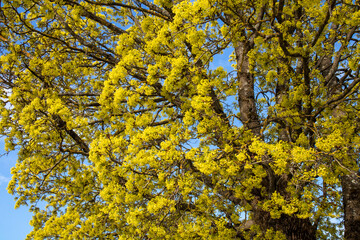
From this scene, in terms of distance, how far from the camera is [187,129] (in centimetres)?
562

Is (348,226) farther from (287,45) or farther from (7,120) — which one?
(7,120)

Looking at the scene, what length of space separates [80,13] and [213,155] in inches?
190

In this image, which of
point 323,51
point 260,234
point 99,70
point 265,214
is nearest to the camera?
point 260,234

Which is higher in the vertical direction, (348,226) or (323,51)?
(323,51)

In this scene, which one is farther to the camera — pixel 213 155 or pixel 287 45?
pixel 287 45

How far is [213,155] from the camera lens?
4898mm

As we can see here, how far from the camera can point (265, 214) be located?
6738mm

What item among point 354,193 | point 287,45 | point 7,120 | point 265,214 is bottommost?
point 265,214

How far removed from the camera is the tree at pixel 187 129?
17.4 feet

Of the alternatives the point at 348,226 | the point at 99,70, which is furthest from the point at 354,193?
the point at 99,70

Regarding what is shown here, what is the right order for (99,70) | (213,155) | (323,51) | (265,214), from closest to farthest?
(213,155) < (265,214) < (323,51) < (99,70)

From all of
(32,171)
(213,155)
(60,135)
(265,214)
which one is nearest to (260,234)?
(265,214)

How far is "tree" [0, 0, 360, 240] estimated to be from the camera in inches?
209

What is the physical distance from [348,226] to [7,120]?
8838mm
